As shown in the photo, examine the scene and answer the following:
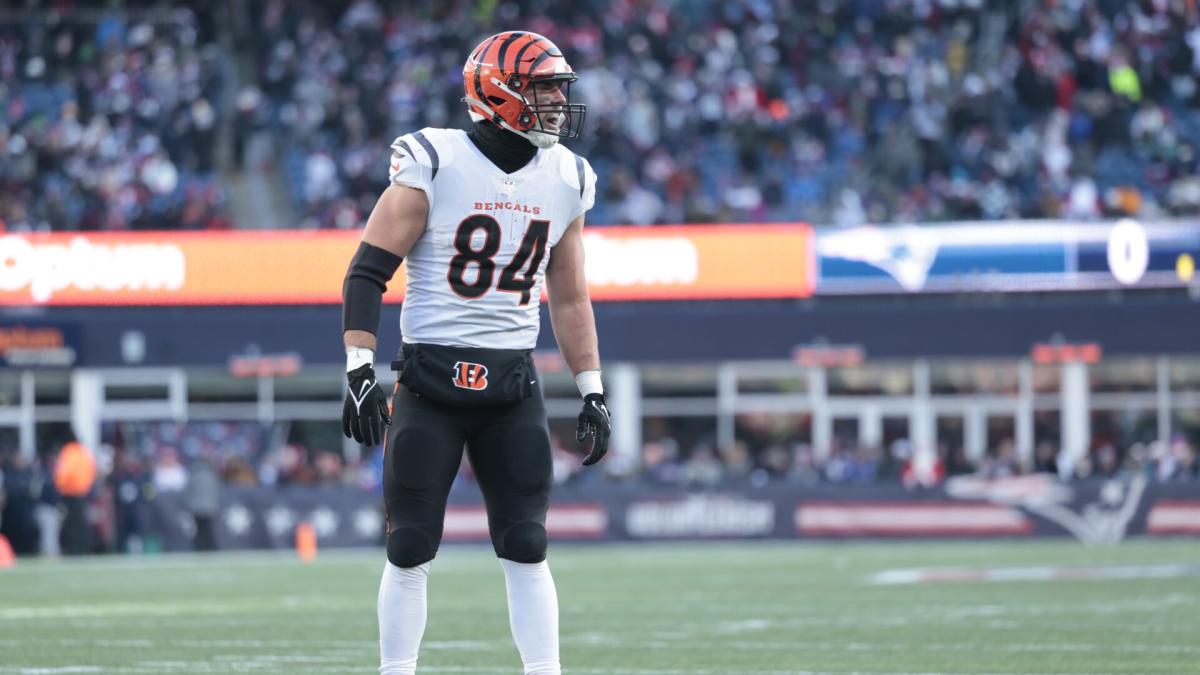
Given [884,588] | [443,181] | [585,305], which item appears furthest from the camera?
[884,588]

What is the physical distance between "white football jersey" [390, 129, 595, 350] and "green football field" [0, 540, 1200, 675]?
260 cm

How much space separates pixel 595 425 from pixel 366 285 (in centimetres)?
83

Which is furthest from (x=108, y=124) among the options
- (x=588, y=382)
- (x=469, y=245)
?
(x=469, y=245)

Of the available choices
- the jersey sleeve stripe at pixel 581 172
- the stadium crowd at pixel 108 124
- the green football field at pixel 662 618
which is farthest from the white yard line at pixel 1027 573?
the stadium crowd at pixel 108 124

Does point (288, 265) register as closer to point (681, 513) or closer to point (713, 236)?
point (713, 236)

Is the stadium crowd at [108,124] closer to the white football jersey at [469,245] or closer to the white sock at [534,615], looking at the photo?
the white football jersey at [469,245]

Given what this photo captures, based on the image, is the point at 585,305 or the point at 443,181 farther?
the point at 585,305

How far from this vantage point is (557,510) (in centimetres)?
2583

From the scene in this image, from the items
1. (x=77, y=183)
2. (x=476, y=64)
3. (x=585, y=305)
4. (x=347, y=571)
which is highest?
(x=77, y=183)

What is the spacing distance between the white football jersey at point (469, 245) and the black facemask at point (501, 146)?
3cm

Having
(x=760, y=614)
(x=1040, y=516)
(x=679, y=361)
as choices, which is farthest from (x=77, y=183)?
(x=760, y=614)

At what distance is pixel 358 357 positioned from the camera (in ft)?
19.7

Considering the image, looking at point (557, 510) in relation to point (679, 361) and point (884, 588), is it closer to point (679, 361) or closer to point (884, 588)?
point (679, 361)

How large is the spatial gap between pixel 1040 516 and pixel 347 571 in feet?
31.8
